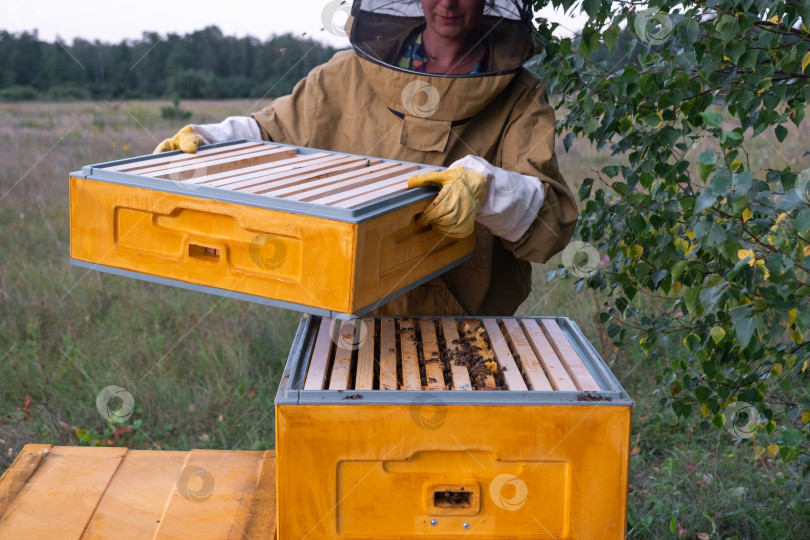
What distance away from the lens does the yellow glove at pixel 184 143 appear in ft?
6.86

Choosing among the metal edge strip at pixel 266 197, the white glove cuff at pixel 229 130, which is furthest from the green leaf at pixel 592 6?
the white glove cuff at pixel 229 130

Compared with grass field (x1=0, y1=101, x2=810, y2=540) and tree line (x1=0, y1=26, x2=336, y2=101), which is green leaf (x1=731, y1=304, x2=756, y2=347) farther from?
tree line (x1=0, y1=26, x2=336, y2=101)

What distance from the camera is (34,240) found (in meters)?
5.21

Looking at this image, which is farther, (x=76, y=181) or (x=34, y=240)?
(x=34, y=240)

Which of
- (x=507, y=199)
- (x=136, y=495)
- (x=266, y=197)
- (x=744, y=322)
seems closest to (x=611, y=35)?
(x=507, y=199)

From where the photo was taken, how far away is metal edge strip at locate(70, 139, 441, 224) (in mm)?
1481

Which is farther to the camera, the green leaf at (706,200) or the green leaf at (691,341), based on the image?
the green leaf at (691,341)

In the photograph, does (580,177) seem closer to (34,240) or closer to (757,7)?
(34,240)

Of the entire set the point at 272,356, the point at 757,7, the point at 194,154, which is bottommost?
the point at 272,356

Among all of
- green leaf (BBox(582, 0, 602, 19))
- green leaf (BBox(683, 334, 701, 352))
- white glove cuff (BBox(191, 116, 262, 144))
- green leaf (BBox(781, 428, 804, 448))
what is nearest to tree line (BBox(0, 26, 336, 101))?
white glove cuff (BBox(191, 116, 262, 144))

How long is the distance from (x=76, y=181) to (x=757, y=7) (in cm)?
163

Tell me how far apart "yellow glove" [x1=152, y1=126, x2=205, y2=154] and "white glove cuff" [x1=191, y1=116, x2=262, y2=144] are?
62 mm

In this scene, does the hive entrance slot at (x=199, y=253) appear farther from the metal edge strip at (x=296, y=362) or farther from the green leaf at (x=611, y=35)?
the green leaf at (x=611, y=35)

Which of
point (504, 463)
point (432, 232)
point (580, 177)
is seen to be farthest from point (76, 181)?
point (580, 177)
